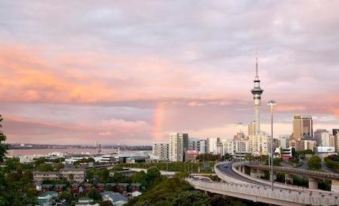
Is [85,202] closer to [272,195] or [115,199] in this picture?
[115,199]

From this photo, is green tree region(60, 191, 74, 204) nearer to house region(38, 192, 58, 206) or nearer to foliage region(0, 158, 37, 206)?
house region(38, 192, 58, 206)

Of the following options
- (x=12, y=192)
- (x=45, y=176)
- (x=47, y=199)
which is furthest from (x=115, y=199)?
(x=12, y=192)

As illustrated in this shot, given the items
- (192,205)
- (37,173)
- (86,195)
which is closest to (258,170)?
(86,195)

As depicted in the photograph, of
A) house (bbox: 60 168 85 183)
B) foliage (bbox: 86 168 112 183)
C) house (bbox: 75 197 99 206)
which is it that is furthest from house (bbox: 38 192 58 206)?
house (bbox: 60 168 85 183)

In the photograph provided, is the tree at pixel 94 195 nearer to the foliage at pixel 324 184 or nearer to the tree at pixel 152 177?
the tree at pixel 152 177

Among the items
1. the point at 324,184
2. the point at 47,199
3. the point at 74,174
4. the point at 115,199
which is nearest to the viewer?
the point at 115,199

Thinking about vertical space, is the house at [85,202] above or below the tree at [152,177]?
below

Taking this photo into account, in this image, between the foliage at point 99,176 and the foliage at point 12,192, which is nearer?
the foliage at point 12,192

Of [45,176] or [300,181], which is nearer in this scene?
[300,181]

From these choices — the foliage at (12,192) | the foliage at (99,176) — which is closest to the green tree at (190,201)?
the foliage at (12,192)

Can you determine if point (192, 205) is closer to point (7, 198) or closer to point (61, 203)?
point (7, 198)

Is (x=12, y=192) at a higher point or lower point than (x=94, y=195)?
higher

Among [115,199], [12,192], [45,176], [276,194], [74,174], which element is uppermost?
[12,192]
